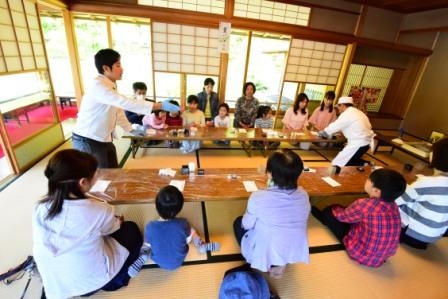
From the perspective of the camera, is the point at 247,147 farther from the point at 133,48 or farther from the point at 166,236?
the point at 133,48

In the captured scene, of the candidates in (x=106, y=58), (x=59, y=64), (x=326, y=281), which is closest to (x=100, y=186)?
(x=106, y=58)

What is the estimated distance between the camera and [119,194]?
2.04 metres

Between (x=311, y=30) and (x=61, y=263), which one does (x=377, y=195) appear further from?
(x=311, y=30)

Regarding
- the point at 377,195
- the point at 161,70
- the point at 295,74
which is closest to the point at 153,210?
the point at 377,195

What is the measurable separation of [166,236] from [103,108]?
1.53 metres

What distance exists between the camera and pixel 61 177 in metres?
1.19

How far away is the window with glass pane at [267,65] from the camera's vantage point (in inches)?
328

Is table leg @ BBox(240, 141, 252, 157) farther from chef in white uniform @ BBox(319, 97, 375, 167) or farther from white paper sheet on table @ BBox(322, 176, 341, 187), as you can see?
white paper sheet on table @ BBox(322, 176, 341, 187)

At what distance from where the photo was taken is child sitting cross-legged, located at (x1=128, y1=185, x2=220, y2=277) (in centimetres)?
172

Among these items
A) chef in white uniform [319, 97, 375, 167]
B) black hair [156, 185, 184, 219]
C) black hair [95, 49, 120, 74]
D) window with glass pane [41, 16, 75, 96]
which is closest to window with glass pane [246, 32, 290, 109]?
chef in white uniform [319, 97, 375, 167]

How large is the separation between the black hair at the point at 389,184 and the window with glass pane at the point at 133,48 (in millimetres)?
6184

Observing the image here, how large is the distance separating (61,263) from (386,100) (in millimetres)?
8997

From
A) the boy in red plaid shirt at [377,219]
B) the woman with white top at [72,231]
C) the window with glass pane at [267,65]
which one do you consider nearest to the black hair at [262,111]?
the boy in red plaid shirt at [377,219]

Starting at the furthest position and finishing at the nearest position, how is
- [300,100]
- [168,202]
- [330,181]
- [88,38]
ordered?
[88,38], [300,100], [330,181], [168,202]
